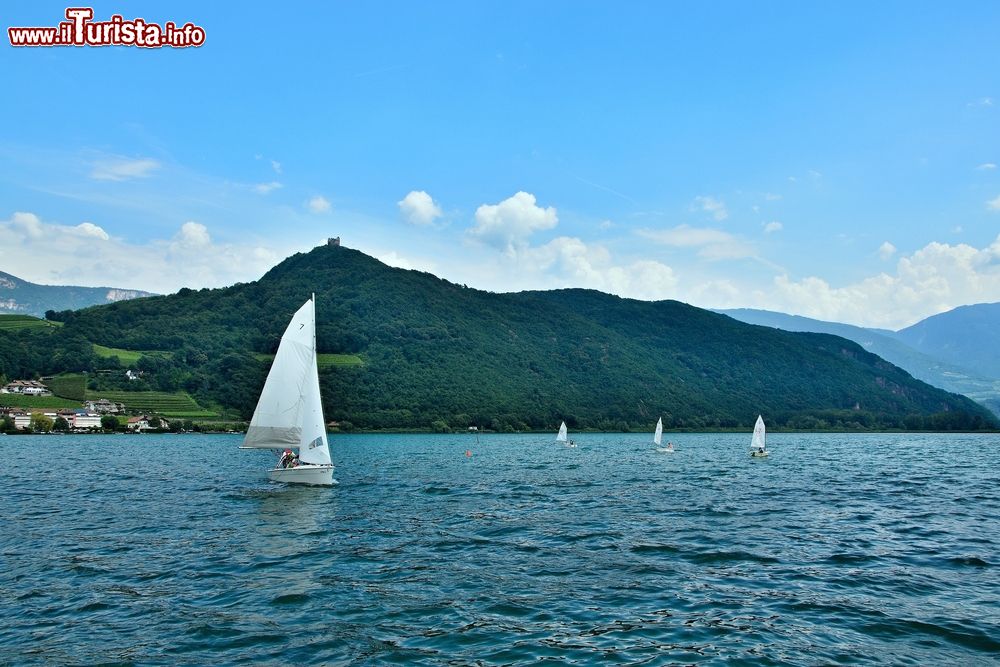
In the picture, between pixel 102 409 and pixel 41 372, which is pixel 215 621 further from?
pixel 41 372

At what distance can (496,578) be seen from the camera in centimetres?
2084

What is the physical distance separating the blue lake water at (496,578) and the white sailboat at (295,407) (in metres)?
2.87

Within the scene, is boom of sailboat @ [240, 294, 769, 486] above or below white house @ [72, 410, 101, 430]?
above

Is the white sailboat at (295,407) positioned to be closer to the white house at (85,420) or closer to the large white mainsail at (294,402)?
the large white mainsail at (294,402)

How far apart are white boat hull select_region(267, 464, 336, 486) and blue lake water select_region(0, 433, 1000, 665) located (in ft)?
5.37

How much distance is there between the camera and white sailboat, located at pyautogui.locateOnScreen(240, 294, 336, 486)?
43.7 metres

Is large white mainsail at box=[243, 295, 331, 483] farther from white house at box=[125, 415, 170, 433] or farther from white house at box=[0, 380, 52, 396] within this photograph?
white house at box=[0, 380, 52, 396]

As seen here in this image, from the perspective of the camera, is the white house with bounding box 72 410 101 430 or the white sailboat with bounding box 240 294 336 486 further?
the white house with bounding box 72 410 101 430

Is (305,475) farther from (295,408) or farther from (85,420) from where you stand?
(85,420)

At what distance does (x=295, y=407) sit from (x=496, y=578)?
26877 mm

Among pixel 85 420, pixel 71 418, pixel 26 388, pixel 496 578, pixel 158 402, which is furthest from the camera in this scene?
pixel 158 402

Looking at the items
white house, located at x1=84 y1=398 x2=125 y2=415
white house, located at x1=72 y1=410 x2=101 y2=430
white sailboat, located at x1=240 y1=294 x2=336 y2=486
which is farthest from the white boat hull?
white house, located at x1=84 y1=398 x2=125 y2=415

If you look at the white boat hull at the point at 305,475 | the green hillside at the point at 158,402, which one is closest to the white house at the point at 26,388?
the green hillside at the point at 158,402

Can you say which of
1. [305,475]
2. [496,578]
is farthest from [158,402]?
[496,578]
